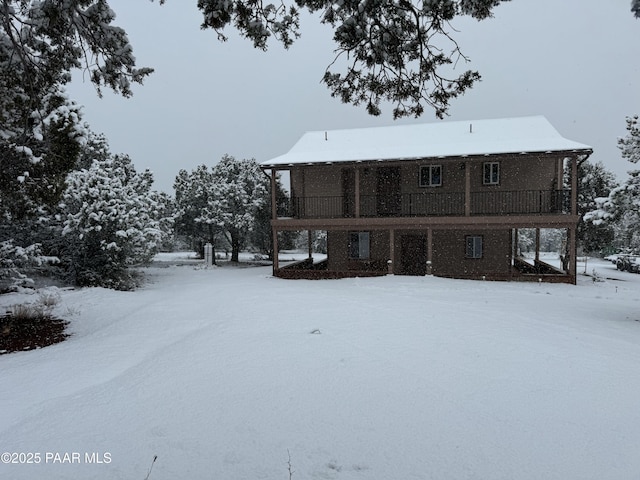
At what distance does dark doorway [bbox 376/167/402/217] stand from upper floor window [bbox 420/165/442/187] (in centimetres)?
118

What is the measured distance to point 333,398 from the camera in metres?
4.26

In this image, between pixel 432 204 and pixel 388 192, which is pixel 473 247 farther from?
pixel 388 192

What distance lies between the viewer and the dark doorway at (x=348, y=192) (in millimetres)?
18877

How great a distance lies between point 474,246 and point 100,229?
16057 millimetres

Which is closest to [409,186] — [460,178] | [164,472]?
[460,178]

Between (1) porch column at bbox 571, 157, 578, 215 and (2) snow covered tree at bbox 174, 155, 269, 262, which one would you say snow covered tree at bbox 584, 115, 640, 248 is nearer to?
(1) porch column at bbox 571, 157, 578, 215

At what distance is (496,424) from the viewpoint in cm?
371

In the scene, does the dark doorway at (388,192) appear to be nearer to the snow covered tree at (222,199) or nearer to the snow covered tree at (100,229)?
the snow covered tree at (100,229)

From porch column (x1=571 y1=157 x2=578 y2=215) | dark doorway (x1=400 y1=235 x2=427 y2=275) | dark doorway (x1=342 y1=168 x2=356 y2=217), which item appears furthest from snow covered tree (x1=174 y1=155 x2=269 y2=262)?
porch column (x1=571 y1=157 x2=578 y2=215)

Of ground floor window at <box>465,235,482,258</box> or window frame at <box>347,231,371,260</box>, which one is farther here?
window frame at <box>347,231,371,260</box>

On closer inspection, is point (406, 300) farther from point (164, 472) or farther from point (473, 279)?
point (164, 472)

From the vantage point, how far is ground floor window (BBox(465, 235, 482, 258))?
58.7ft

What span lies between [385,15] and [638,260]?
26.8 m

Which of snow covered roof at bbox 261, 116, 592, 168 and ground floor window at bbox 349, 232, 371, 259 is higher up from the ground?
snow covered roof at bbox 261, 116, 592, 168
